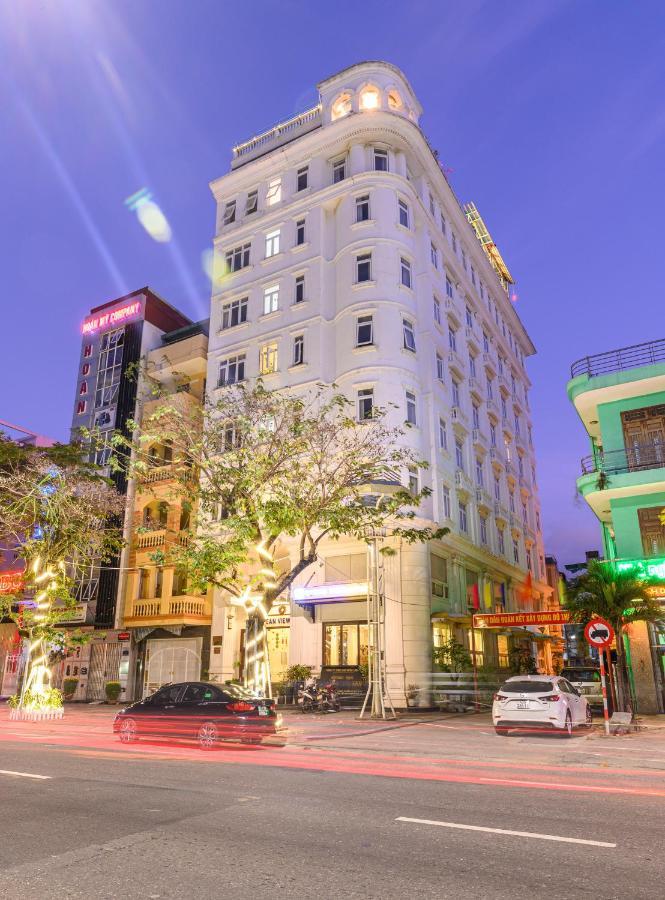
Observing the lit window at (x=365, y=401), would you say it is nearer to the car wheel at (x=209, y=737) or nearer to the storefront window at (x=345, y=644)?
the storefront window at (x=345, y=644)

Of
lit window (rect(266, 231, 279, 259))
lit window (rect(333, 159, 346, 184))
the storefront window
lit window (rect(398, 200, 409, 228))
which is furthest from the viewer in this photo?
lit window (rect(266, 231, 279, 259))

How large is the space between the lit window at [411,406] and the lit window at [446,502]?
13.1ft

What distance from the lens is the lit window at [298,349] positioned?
32312mm

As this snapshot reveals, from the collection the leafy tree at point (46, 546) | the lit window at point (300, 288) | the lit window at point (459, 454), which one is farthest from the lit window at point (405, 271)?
the leafy tree at point (46, 546)

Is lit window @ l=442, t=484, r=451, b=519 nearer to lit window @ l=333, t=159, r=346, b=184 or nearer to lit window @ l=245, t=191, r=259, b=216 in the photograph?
lit window @ l=333, t=159, r=346, b=184

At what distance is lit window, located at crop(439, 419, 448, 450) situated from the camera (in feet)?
106

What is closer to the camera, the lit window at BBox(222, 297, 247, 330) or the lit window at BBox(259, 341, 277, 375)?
the lit window at BBox(259, 341, 277, 375)

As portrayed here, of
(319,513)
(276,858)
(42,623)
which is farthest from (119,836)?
(42,623)

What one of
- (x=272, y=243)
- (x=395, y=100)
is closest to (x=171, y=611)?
(x=272, y=243)

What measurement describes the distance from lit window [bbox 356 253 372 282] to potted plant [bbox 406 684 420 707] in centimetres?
1852

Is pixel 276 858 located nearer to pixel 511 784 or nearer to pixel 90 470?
pixel 511 784

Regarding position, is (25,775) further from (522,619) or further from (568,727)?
(522,619)

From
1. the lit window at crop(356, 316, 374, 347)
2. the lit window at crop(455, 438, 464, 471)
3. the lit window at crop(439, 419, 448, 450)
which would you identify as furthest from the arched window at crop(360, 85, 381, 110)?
the lit window at crop(455, 438, 464, 471)

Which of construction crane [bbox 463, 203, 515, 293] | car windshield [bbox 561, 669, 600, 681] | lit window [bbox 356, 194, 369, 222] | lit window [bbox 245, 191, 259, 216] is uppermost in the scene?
construction crane [bbox 463, 203, 515, 293]
